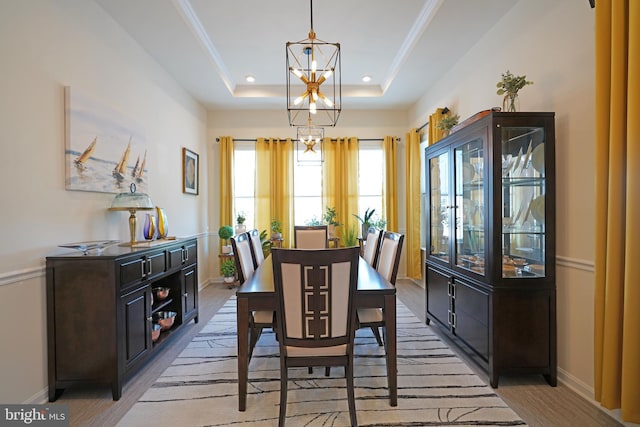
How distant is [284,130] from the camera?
5.54 metres

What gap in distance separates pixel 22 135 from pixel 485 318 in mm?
3277

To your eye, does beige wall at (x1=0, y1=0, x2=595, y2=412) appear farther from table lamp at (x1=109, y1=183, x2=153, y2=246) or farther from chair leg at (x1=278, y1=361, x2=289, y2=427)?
chair leg at (x1=278, y1=361, x2=289, y2=427)

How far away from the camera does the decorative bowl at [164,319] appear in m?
2.88

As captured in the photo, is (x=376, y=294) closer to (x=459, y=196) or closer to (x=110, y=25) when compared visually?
(x=459, y=196)

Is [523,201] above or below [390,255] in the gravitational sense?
above

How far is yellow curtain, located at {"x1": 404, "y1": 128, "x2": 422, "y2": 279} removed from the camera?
16.6 feet

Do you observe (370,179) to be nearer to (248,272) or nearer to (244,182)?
(244,182)

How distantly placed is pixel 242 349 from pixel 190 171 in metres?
3.39

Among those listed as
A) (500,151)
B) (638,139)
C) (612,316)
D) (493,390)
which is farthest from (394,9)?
(493,390)

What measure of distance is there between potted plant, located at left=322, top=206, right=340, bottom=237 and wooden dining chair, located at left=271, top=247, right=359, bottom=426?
3514 mm

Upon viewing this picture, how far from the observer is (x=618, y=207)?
1630 millimetres

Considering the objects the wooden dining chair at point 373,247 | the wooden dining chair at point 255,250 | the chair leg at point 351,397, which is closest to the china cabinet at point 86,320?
the wooden dining chair at point 255,250

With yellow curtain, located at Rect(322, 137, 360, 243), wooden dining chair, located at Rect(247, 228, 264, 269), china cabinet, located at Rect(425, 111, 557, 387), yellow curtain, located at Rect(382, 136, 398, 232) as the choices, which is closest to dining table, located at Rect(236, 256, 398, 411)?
china cabinet, located at Rect(425, 111, 557, 387)

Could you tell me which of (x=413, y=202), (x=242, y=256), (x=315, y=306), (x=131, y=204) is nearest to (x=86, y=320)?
(x=131, y=204)
